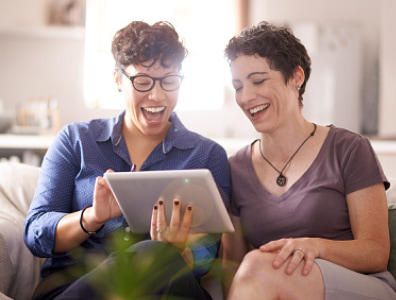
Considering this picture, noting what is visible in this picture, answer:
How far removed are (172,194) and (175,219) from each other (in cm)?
7

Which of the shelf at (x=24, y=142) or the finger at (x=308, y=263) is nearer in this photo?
the finger at (x=308, y=263)

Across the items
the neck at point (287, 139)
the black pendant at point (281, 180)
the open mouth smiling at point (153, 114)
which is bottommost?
the black pendant at point (281, 180)

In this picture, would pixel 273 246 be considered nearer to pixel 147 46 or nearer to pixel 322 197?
pixel 322 197

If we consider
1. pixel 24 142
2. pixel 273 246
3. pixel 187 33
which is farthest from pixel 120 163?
pixel 187 33

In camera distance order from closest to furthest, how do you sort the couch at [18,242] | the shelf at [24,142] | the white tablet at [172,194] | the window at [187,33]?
the white tablet at [172,194], the couch at [18,242], the shelf at [24,142], the window at [187,33]

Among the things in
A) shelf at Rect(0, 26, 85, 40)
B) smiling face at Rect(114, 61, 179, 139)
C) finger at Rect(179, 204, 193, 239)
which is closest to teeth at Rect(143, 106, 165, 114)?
smiling face at Rect(114, 61, 179, 139)

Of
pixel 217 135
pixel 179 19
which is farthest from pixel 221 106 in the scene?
pixel 179 19

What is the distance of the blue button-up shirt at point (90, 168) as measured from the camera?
144cm

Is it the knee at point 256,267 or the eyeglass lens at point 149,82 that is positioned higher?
the eyeglass lens at point 149,82

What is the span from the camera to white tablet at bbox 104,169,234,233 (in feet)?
3.71

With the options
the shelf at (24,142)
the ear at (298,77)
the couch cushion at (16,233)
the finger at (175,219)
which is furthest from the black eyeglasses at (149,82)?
the shelf at (24,142)

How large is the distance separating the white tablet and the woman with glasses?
0.05 m

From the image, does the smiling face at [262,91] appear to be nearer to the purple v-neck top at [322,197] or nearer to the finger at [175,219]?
the purple v-neck top at [322,197]

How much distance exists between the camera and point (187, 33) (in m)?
4.23
